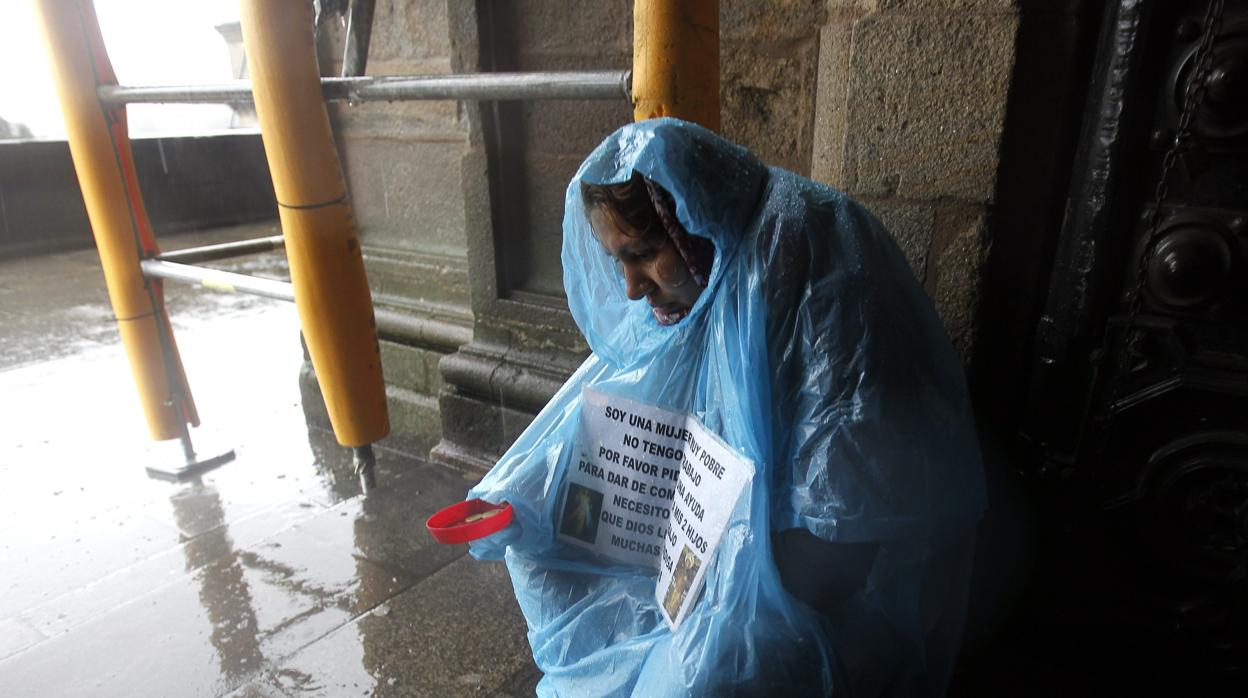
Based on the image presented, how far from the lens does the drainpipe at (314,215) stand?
1636 millimetres

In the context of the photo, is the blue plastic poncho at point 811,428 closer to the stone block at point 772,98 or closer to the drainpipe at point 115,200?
the stone block at point 772,98

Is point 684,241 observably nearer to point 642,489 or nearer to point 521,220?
point 642,489

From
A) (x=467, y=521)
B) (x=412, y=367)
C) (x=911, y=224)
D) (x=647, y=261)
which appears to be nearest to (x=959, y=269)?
(x=911, y=224)

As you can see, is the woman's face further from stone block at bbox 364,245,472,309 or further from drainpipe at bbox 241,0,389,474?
stone block at bbox 364,245,472,309

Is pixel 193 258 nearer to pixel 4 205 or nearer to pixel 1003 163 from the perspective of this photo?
pixel 1003 163

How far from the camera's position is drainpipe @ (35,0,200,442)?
7.49ft

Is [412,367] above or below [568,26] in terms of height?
below

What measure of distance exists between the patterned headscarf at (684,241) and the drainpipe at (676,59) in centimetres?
21

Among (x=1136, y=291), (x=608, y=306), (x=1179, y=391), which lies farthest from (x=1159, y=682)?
(x=608, y=306)

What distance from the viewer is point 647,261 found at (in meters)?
1.24

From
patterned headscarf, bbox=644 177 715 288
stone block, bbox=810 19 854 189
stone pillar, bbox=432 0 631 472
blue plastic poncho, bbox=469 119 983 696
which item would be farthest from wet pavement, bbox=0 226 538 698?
stone block, bbox=810 19 854 189

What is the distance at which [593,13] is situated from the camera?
225 cm

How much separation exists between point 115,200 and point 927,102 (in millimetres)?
2390

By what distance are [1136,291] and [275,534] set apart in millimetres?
2403
